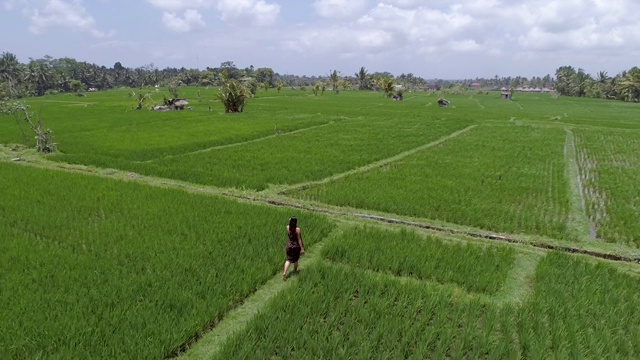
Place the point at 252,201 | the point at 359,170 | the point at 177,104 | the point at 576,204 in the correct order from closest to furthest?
the point at 252,201
the point at 576,204
the point at 359,170
the point at 177,104

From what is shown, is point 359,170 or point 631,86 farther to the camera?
point 631,86

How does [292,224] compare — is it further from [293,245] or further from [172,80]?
[172,80]

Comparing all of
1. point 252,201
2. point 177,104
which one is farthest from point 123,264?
point 177,104

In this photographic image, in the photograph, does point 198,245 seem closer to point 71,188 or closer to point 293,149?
point 71,188

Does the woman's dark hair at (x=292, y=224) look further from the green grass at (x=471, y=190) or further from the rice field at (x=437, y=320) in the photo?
the green grass at (x=471, y=190)

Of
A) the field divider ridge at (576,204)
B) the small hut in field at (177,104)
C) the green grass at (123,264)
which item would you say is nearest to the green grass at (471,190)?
the field divider ridge at (576,204)

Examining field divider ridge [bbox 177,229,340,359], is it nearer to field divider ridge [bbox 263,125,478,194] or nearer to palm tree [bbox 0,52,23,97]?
field divider ridge [bbox 263,125,478,194]
